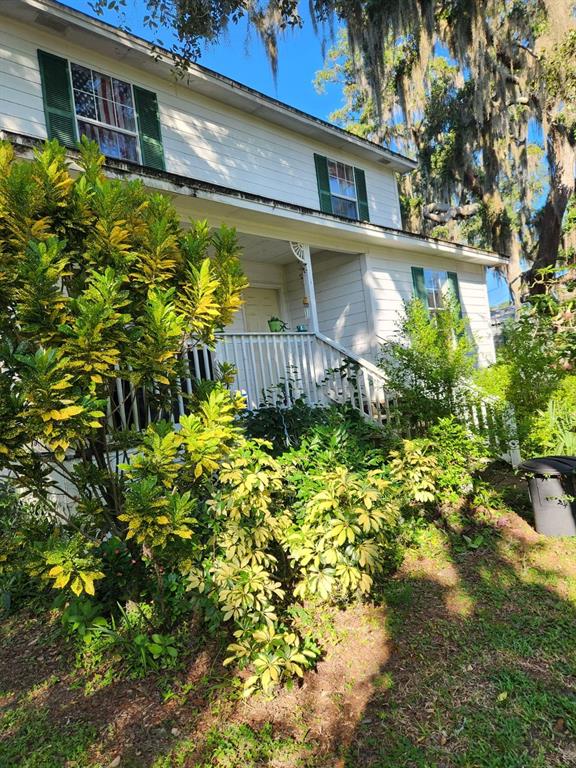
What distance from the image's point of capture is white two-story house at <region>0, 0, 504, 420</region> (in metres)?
6.18

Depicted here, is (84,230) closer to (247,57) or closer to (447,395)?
(447,395)

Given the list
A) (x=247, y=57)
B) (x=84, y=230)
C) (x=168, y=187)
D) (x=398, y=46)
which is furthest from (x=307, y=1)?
(x=84, y=230)

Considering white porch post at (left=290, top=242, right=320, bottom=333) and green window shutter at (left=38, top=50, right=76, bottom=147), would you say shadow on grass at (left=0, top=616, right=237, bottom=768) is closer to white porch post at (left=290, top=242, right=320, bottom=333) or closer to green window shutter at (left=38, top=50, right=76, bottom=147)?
white porch post at (left=290, top=242, right=320, bottom=333)

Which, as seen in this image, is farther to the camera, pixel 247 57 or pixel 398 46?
pixel 398 46

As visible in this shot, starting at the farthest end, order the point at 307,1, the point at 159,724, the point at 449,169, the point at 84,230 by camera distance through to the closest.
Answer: the point at 449,169
the point at 307,1
the point at 84,230
the point at 159,724

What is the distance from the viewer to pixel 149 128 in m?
7.37

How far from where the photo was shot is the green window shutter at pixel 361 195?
35.1ft

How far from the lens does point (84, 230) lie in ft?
9.32

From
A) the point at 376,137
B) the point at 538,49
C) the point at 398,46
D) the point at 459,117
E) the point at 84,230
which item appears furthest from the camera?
the point at 376,137

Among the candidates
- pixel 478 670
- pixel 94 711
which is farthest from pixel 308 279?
pixel 94 711

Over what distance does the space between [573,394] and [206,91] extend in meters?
7.49

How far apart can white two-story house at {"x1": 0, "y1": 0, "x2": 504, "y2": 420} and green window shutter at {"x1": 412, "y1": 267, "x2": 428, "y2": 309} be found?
0.04 metres

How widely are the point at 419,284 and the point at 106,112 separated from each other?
688cm

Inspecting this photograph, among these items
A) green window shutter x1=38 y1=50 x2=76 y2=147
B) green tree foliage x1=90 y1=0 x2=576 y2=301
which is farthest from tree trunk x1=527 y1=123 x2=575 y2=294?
green window shutter x1=38 y1=50 x2=76 y2=147
